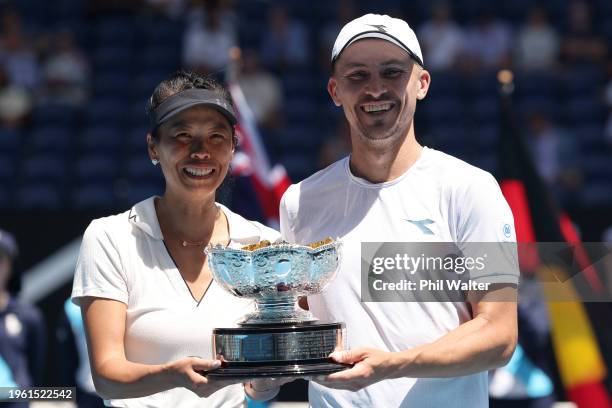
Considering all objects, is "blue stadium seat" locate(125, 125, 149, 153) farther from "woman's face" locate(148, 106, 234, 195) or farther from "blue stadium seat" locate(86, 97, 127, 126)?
"woman's face" locate(148, 106, 234, 195)

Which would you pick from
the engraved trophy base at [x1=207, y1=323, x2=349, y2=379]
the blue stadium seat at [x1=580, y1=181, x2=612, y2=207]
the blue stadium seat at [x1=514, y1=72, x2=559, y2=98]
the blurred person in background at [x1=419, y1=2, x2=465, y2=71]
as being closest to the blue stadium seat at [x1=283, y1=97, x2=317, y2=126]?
the blurred person in background at [x1=419, y1=2, x2=465, y2=71]

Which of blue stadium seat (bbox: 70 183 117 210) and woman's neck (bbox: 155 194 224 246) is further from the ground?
blue stadium seat (bbox: 70 183 117 210)

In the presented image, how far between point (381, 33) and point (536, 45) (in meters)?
8.90

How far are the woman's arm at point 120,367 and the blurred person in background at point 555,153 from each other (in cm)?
764

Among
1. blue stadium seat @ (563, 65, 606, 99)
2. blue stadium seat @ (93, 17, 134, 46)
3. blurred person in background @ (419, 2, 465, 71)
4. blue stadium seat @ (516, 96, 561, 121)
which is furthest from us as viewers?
blue stadium seat @ (93, 17, 134, 46)

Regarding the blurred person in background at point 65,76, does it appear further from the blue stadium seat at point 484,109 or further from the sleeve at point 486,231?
the sleeve at point 486,231

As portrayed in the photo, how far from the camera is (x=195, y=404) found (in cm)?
344

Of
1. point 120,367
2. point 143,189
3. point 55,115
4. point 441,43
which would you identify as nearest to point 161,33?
point 55,115

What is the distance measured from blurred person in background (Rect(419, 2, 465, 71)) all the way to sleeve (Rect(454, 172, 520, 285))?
864 centimetres

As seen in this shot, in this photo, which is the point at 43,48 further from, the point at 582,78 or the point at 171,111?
the point at 171,111

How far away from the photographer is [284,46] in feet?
40.1

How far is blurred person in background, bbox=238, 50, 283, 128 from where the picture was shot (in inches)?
454

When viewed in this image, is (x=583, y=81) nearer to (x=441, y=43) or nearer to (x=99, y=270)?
(x=441, y=43)

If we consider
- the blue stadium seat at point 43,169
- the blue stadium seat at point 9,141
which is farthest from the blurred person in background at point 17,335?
the blue stadium seat at point 9,141
